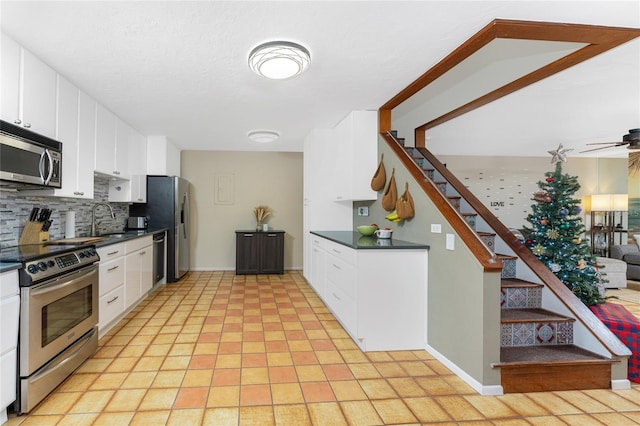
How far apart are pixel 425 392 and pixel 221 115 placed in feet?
12.3

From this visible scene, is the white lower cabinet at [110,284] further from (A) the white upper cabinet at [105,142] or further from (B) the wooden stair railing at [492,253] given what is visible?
(B) the wooden stair railing at [492,253]

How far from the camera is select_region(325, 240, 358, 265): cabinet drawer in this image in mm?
3131

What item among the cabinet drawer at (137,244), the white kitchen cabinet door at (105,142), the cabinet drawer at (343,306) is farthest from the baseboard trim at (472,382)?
the white kitchen cabinet door at (105,142)

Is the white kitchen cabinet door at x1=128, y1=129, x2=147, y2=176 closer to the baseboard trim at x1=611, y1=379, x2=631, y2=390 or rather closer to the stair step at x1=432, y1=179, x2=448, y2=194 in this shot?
the stair step at x1=432, y1=179, x2=448, y2=194

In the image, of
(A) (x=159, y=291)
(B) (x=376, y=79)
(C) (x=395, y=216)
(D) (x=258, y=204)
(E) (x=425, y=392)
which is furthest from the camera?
(D) (x=258, y=204)

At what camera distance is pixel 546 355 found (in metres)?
2.42

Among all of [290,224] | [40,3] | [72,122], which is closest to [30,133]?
[72,122]

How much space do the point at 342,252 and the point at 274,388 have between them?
1500 mm

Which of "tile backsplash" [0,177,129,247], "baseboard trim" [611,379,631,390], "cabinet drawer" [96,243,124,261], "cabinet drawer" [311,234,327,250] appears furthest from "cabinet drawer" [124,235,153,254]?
"baseboard trim" [611,379,631,390]

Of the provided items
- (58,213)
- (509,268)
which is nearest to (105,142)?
(58,213)

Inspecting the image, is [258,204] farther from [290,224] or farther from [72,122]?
[72,122]

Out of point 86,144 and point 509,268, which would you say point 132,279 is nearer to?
point 86,144

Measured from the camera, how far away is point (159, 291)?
505 cm

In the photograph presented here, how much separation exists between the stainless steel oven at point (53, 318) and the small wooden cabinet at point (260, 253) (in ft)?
11.5
